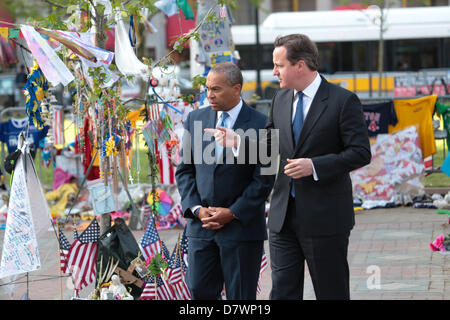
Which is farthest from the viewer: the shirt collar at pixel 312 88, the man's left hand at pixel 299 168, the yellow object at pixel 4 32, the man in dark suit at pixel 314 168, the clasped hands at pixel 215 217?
the yellow object at pixel 4 32

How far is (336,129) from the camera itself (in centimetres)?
435

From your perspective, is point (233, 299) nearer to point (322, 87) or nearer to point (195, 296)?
point (195, 296)

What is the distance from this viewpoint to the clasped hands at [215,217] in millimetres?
4605

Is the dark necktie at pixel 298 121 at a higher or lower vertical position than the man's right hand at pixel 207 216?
higher

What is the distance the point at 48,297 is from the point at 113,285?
1.13 m

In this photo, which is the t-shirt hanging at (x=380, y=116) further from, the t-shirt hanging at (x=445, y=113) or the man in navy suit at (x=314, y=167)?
the man in navy suit at (x=314, y=167)

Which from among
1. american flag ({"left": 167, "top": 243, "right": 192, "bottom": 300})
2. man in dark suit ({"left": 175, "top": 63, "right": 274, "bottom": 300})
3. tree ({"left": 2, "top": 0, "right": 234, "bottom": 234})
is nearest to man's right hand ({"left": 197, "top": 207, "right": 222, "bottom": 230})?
man in dark suit ({"left": 175, "top": 63, "right": 274, "bottom": 300})

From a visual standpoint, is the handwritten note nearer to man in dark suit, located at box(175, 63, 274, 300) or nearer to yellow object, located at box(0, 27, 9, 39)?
yellow object, located at box(0, 27, 9, 39)

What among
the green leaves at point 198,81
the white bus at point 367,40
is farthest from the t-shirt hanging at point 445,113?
the white bus at point 367,40

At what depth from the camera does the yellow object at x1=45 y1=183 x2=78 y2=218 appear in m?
10.7

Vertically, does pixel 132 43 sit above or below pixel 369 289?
above

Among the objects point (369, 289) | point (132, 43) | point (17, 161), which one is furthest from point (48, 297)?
point (369, 289)

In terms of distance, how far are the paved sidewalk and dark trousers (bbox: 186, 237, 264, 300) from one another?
5.16ft
